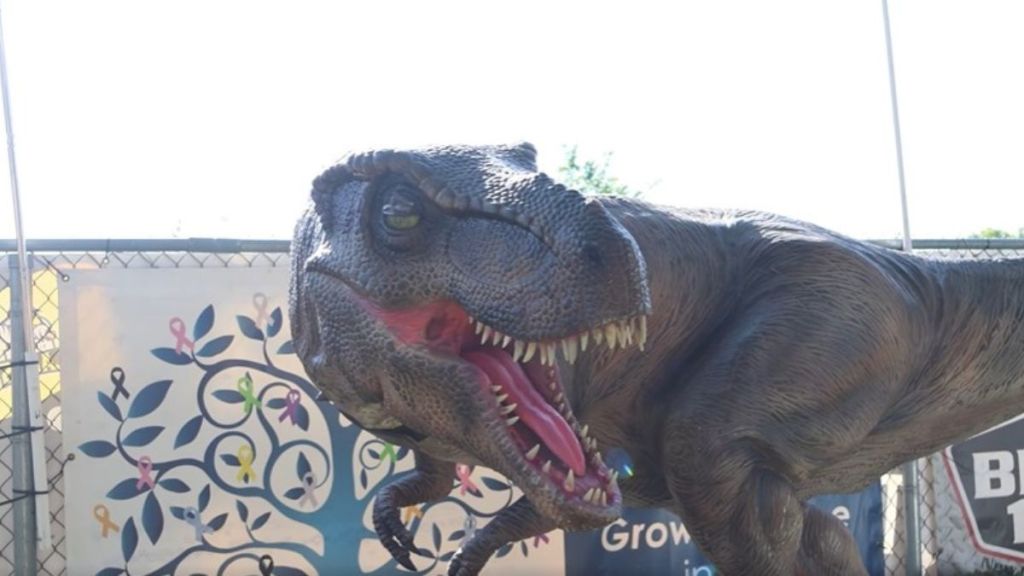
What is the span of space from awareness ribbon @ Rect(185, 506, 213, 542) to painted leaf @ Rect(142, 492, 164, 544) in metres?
0.10

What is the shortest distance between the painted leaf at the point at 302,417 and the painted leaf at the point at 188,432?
376 mm

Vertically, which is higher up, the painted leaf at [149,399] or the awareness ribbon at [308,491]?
the painted leaf at [149,399]

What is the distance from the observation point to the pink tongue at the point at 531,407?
1835 millimetres

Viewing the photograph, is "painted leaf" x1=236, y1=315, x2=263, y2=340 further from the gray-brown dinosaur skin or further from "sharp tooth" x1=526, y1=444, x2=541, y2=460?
"sharp tooth" x1=526, y1=444, x2=541, y2=460

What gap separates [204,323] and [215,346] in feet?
0.33

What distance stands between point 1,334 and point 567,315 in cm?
302

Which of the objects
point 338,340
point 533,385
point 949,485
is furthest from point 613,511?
point 949,485

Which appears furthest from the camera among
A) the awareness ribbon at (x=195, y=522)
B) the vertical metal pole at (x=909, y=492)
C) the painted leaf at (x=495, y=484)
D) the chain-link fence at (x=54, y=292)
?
the vertical metal pole at (x=909, y=492)

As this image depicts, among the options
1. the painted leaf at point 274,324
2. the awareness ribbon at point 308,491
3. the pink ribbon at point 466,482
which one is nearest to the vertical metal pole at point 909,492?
the pink ribbon at point 466,482

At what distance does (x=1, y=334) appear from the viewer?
3.90m

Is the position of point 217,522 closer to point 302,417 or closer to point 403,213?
point 302,417

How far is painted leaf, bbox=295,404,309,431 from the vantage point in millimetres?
4219

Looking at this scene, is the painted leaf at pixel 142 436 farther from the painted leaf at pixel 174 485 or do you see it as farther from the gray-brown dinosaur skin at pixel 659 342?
the gray-brown dinosaur skin at pixel 659 342

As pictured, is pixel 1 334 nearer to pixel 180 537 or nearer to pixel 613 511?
pixel 180 537
